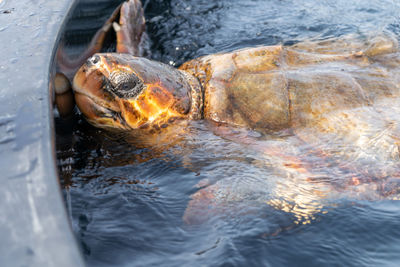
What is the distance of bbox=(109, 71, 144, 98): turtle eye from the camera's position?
7.55 ft

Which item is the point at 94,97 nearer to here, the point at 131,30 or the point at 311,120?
the point at 131,30

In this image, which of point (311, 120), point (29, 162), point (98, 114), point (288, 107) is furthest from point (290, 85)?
point (29, 162)

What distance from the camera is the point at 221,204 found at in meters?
2.09

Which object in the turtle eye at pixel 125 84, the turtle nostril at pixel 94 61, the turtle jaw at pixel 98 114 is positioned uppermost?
the turtle nostril at pixel 94 61

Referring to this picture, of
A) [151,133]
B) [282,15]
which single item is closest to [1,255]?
[151,133]

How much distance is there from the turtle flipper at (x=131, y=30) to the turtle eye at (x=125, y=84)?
82 centimetres

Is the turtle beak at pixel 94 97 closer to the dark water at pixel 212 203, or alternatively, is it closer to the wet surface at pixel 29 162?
the dark water at pixel 212 203

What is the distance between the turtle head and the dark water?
15 centimetres

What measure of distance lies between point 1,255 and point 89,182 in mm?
1202

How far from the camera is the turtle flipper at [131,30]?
311cm

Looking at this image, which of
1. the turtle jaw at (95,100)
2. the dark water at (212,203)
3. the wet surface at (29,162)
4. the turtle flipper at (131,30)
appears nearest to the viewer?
the wet surface at (29,162)

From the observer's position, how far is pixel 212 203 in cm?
209

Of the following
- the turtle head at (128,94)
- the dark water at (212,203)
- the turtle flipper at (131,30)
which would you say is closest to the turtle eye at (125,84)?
the turtle head at (128,94)

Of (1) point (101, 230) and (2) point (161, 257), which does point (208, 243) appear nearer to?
(2) point (161, 257)
